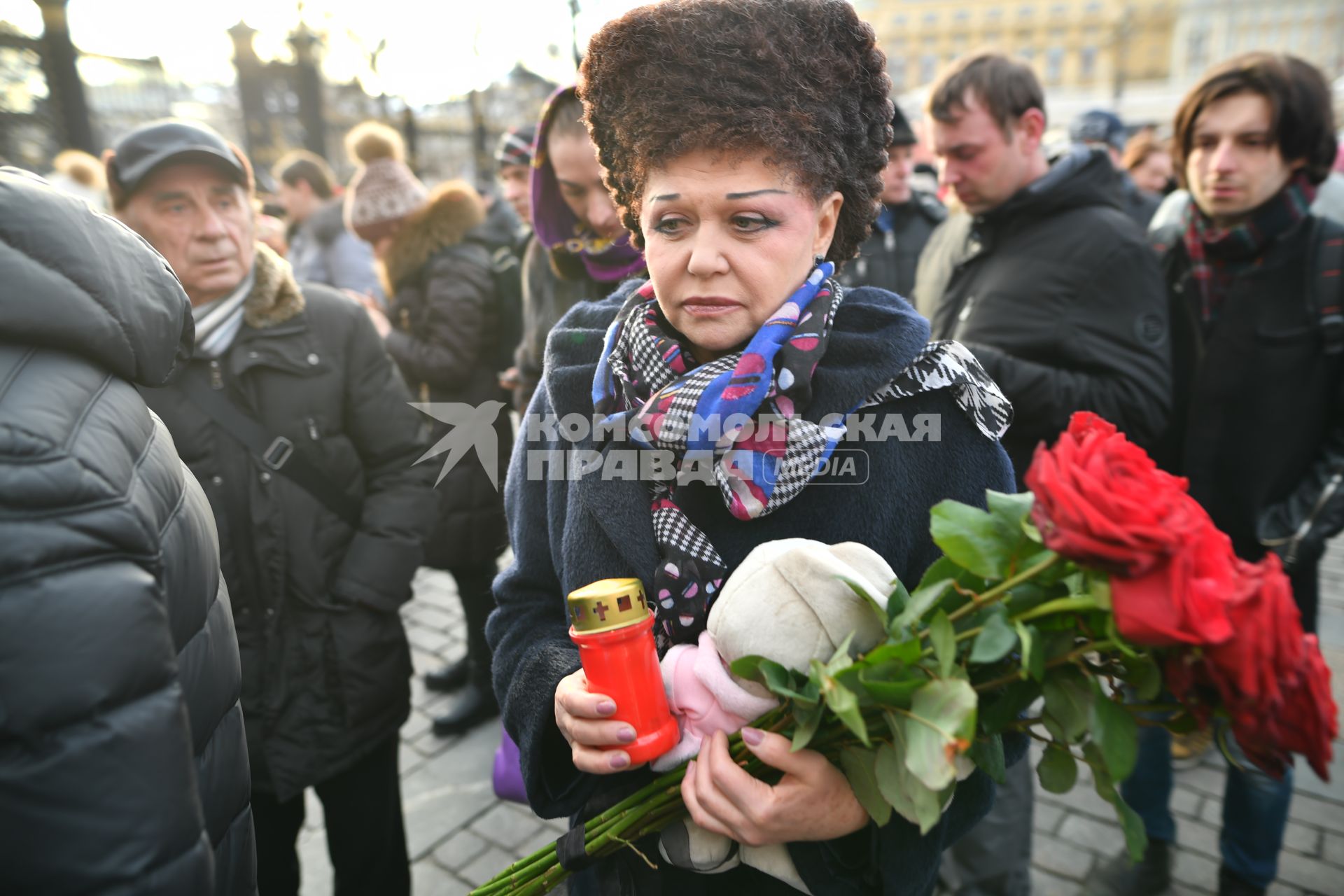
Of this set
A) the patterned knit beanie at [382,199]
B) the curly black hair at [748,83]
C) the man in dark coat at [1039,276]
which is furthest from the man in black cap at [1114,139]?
the curly black hair at [748,83]

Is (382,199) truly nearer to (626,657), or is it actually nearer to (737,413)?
(737,413)

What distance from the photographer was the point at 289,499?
231 cm

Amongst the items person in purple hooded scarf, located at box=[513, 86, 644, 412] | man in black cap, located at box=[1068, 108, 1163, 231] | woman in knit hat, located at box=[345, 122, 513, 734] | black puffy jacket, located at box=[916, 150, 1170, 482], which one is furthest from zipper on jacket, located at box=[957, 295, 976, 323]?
man in black cap, located at box=[1068, 108, 1163, 231]

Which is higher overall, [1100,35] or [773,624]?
[1100,35]

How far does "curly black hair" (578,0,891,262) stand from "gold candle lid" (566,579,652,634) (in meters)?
0.75

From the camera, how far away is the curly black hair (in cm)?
133

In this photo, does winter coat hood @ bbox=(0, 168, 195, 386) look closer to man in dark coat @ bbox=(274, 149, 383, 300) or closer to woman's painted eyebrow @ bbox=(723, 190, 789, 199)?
woman's painted eyebrow @ bbox=(723, 190, 789, 199)

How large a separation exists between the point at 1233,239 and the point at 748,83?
2.34m

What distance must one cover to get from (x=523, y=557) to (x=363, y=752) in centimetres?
113

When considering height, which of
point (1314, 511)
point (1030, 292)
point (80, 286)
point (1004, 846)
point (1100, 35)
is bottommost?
point (1004, 846)

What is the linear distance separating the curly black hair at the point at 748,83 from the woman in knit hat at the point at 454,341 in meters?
2.51

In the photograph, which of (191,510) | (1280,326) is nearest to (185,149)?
(191,510)

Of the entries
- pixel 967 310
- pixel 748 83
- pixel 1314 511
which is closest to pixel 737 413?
pixel 748 83

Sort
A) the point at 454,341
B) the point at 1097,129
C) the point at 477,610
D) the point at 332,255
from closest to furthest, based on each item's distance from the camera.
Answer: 1. the point at 454,341
2. the point at 477,610
3. the point at 332,255
4. the point at 1097,129
